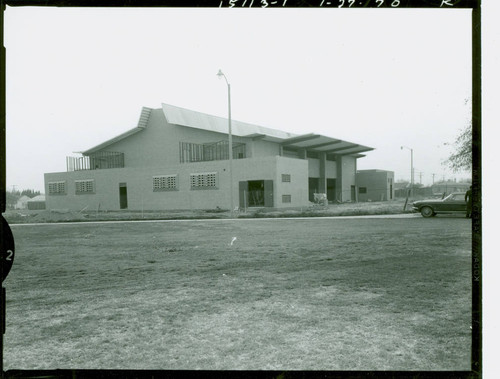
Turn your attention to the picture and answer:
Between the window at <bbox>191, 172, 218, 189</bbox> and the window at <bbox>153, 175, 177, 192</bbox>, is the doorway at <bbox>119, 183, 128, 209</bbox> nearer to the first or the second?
the window at <bbox>153, 175, 177, 192</bbox>

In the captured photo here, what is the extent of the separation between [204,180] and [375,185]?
658 inches

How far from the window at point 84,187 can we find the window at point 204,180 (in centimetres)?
891

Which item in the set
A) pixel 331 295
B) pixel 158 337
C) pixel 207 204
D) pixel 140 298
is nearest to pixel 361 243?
pixel 331 295

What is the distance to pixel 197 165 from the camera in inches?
1271

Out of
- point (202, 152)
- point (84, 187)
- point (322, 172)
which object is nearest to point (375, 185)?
point (322, 172)

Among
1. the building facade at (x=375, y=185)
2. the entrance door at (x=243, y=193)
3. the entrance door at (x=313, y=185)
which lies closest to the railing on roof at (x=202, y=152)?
Result: the entrance door at (x=243, y=193)

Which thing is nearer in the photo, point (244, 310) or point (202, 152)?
point (244, 310)

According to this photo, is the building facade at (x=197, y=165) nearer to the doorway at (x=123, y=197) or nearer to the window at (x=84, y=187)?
the doorway at (x=123, y=197)

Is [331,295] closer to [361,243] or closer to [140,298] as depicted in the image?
[140,298]

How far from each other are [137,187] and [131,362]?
31316 millimetres

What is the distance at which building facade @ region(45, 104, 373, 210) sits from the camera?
29922 mm

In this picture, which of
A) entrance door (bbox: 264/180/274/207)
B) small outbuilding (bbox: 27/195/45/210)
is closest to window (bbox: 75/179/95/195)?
small outbuilding (bbox: 27/195/45/210)

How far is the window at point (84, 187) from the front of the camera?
68.3 ft

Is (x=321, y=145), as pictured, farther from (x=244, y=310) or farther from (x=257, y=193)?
(x=244, y=310)
